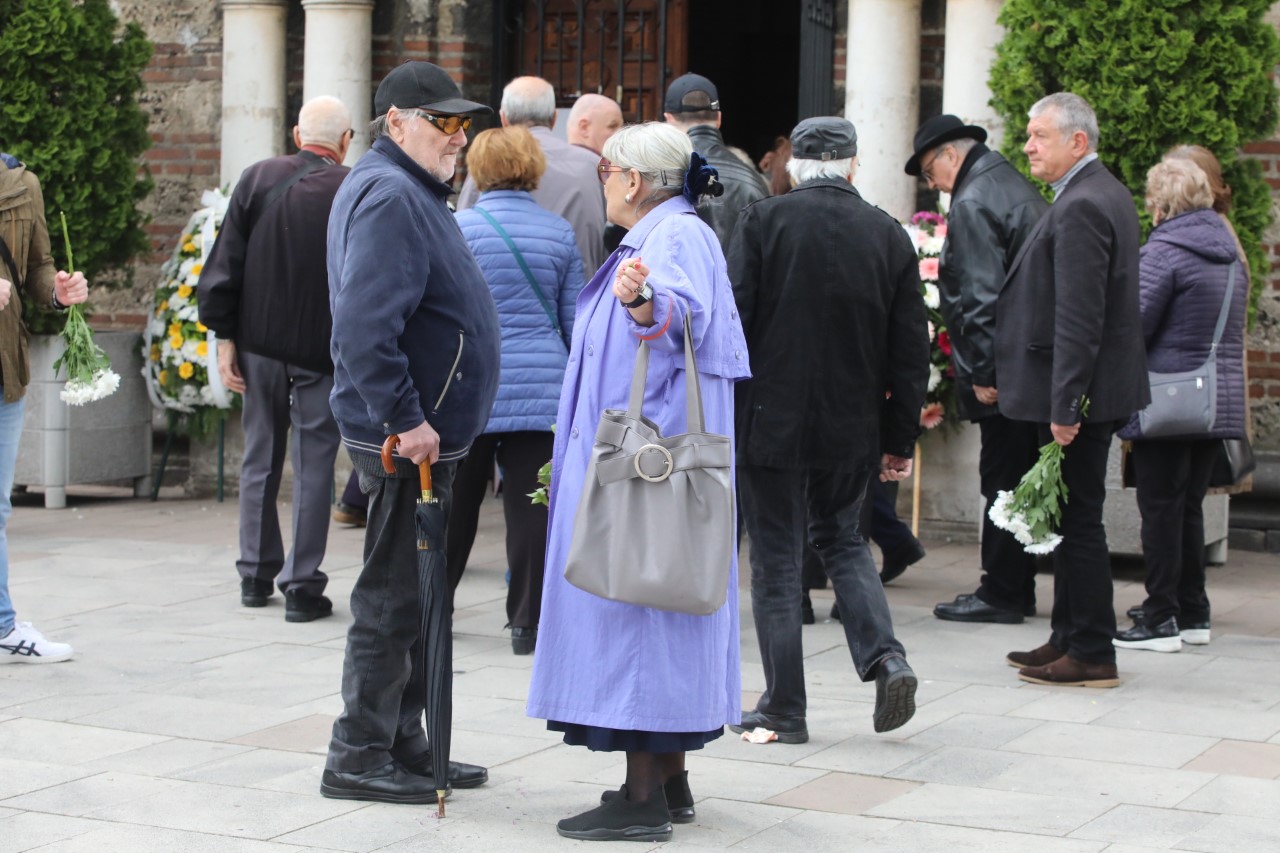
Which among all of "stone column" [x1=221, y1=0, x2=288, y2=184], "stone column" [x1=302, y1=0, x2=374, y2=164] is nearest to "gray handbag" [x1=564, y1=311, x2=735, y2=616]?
"stone column" [x1=302, y1=0, x2=374, y2=164]

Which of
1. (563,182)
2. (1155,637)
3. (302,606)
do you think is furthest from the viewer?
(563,182)

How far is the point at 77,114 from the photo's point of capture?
972cm

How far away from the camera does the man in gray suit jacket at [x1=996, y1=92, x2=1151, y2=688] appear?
6078 millimetres

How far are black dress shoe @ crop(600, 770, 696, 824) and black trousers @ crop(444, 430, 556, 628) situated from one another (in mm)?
2023

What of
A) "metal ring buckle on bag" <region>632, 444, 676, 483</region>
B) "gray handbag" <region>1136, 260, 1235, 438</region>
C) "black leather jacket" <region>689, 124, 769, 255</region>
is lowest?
"gray handbag" <region>1136, 260, 1235, 438</region>

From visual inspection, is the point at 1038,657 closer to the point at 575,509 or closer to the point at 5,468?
the point at 575,509

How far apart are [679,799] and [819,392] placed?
144 cm

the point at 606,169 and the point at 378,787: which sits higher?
the point at 606,169

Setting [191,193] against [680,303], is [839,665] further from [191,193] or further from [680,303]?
[191,193]

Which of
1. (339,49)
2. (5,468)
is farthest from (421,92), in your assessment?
(339,49)

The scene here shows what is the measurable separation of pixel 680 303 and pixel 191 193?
7.42m

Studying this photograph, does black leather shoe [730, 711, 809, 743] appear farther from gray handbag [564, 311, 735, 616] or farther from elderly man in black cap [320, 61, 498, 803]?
gray handbag [564, 311, 735, 616]

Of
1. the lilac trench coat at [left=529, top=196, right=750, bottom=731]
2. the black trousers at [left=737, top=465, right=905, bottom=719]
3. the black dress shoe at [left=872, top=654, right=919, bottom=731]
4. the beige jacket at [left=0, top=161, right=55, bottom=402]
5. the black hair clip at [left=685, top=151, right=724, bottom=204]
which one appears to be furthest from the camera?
the beige jacket at [left=0, top=161, right=55, bottom=402]

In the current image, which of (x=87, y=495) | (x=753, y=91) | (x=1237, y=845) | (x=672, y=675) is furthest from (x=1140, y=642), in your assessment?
(x=753, y=91)
